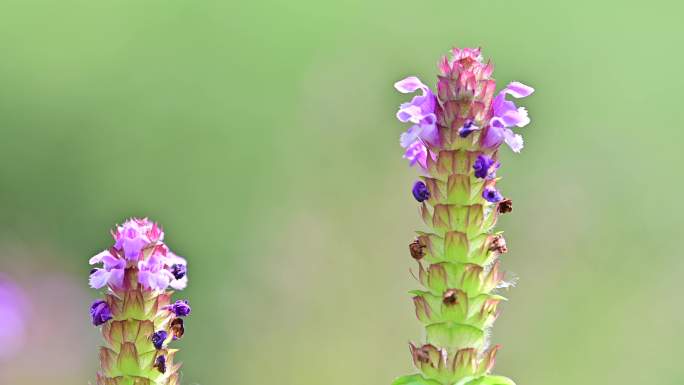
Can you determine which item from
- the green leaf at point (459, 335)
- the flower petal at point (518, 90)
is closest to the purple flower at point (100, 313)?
the green leaf at point (459, 335)

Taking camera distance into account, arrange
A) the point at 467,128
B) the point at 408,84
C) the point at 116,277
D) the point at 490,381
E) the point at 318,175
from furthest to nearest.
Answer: the point at 318,175 < the point at 408,84 < the point at 116,277 < the point at 467,128 < the point at 490,381

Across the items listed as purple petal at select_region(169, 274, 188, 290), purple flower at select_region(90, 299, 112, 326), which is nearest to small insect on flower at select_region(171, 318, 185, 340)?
purple petal at select_region(169, 274, 188, 290)

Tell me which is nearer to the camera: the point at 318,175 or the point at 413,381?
the point at 413,381

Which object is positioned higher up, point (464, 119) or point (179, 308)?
point (464, 119)

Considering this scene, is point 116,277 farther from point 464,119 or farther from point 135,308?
point 464,119

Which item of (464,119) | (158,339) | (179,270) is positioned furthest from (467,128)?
(158,339)

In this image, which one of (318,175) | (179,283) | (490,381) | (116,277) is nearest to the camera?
(490,381)

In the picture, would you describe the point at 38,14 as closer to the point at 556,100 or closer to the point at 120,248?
the point at 556,100
